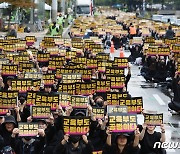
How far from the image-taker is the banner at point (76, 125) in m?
11.5

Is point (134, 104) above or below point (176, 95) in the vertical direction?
above

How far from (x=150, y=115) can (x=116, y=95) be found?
2.67 metres

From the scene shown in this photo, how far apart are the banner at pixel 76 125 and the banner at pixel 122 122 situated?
41cm

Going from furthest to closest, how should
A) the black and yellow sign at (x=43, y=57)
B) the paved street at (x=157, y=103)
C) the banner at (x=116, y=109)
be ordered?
the black and yellow sign at (x=43, y=57)
the paved street at (x=157, y=103)
the banner at (x=116, y=109)

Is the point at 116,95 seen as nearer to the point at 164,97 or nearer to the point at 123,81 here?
the point at 123,81

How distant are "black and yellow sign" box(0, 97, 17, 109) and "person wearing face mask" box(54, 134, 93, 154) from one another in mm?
2704

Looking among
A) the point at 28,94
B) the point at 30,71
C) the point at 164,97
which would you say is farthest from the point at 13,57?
the point at 28,94

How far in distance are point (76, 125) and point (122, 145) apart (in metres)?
0.83

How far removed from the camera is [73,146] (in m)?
11.4

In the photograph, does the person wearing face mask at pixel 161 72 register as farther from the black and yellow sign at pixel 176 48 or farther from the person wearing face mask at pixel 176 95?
the person wearing face mask at pixel 176 95

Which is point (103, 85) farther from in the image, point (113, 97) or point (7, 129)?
point (7, 129)

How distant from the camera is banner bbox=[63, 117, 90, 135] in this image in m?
11.5

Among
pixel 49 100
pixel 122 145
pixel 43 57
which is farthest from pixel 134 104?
pixel 43 57

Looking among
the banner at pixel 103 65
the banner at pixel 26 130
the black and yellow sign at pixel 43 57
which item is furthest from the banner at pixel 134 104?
the black and yellow sign at pixel 43 57
